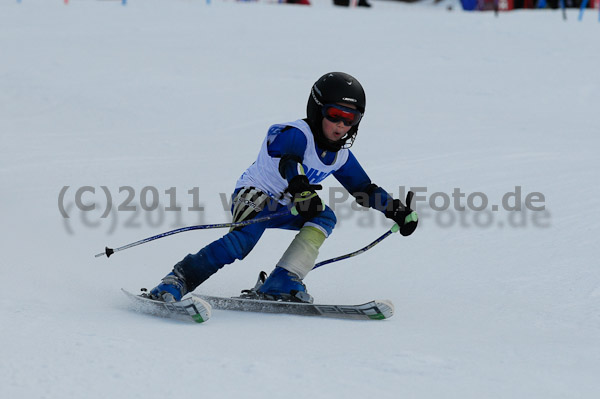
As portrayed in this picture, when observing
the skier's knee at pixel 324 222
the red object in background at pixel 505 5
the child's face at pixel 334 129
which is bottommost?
the skier's knee at pixel 324 222

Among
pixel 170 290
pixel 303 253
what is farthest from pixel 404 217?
pixel 170 290

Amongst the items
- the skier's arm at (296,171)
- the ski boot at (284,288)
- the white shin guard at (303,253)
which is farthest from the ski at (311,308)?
the skier's arm at (296,171)

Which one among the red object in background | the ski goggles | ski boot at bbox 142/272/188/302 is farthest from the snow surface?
the red object in background

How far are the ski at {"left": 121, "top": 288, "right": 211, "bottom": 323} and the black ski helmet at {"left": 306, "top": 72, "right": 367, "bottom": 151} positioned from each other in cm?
118

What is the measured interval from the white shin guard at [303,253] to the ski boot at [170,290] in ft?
1.84

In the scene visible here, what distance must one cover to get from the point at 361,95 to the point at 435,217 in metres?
2.36

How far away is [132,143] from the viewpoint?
8820mm

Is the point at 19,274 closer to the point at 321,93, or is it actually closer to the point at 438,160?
the point at 321,93

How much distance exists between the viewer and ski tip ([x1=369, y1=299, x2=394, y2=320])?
151 inches

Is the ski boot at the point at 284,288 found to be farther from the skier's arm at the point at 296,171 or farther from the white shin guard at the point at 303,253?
the skier's arm at the point at 296,171

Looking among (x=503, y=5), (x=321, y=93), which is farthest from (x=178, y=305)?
(x=503, y=5)

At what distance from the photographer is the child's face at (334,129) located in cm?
418

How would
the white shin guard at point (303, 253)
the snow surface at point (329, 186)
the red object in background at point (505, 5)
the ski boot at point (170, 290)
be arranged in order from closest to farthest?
the snow surface at point (329, 186) < the ski boot at point (170, 290) < the white shin guard at point (303, 253) < the red object in background at point (505, 5)

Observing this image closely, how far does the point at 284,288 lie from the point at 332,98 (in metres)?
1.07
